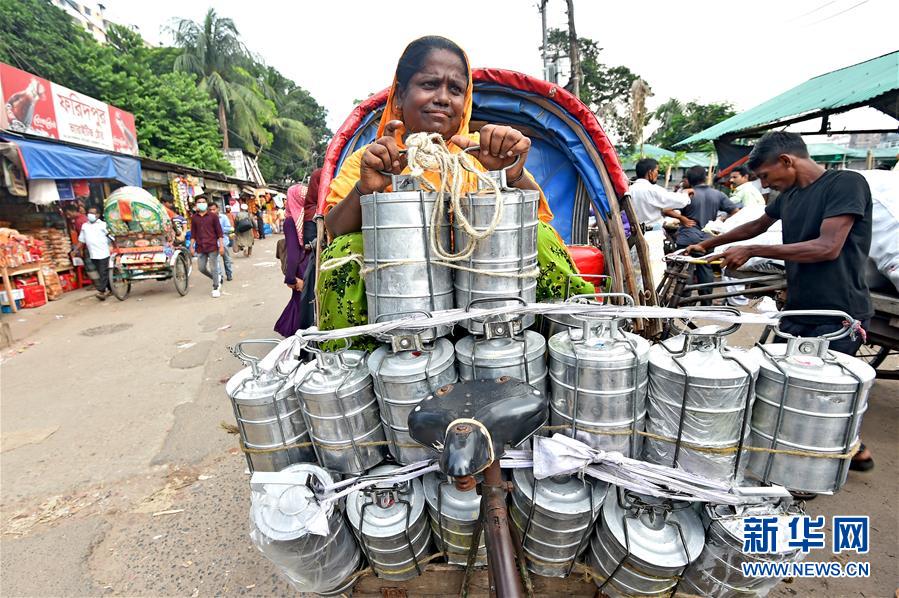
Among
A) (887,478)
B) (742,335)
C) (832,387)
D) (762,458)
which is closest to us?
(832,387)

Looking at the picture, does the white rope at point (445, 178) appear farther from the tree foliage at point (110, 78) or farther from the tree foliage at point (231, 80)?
the tree foliage at point (231, 80)

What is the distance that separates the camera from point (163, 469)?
10.5 feet

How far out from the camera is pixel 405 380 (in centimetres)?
130

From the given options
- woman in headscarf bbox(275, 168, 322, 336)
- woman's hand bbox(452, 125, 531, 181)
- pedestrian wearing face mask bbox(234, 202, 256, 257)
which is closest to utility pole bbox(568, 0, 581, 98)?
woman in headscarf bbox(275, 168, 322, 336)

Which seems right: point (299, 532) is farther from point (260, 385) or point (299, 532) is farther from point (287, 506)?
point (260, 385)

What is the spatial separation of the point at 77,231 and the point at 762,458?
12051mm

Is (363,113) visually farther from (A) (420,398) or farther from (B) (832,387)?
(B) (832,387)

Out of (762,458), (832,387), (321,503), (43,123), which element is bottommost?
(321,503)

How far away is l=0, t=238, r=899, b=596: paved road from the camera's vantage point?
7.49 ft

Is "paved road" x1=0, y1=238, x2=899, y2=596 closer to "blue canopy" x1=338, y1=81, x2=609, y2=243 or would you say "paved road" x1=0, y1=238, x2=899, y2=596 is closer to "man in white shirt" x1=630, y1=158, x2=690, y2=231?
"blue canopy" x1=338, y1=81, x2=609, y2=243

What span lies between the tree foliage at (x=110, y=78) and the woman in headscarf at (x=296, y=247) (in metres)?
16.2

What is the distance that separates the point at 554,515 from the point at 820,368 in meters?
0.84

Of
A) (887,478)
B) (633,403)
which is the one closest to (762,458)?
(633,403)

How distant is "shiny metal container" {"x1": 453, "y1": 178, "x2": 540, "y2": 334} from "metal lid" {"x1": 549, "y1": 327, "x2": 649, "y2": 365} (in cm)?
13
